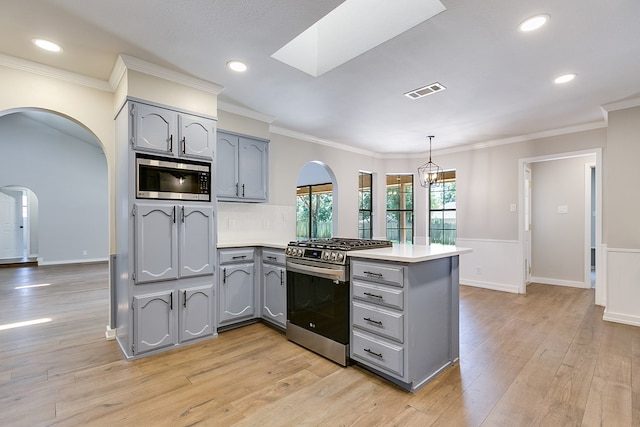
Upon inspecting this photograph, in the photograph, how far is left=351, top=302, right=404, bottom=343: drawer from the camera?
2.14 metres

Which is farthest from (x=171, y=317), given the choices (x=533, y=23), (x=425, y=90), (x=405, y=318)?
(x=533, y=23)

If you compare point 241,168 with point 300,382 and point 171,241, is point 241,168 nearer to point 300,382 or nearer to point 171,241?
point 171,241

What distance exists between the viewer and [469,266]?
5.56m

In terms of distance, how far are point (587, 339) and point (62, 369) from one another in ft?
15.8

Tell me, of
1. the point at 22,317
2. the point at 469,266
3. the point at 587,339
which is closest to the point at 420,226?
the point at 469,266

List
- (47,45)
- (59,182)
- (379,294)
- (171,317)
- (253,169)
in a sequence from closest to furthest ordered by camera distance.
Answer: (379,294) < (47,45) < (171,317) < (253,169) < (59,182)

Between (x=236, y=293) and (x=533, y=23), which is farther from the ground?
(x=533, y=23)

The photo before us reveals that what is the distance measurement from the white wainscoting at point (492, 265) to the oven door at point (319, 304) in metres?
3.88

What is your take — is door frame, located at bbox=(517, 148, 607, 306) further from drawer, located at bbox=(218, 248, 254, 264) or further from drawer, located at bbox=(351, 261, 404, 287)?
drawer, located at bbox=(218, 248, 254, 264)

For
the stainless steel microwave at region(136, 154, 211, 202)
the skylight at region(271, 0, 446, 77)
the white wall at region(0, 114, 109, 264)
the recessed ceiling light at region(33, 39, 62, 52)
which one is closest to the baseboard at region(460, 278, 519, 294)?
the skylight at region(271, 0, 446, 77)

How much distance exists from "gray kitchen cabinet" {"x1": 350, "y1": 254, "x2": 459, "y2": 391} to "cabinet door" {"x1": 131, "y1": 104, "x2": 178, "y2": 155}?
2024 mm

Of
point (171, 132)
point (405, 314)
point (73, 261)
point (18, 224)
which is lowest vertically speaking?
point (73, 261)

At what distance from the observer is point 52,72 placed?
277 cm

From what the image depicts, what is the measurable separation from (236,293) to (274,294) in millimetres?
421
